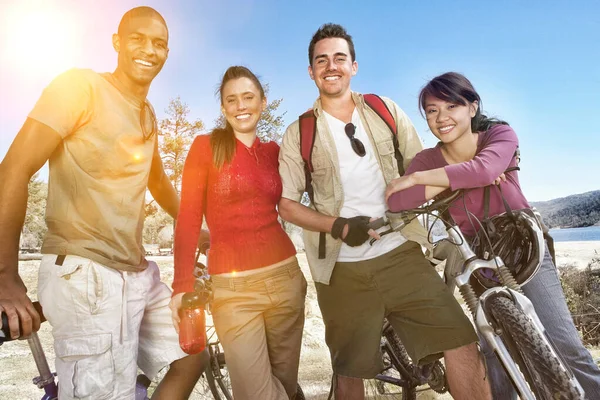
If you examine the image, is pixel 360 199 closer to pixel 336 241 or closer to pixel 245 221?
pixel 336 241

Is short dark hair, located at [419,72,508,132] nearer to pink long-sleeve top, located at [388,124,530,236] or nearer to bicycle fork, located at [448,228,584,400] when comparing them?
pink long-sleeve top, located at [388,124,530,236]

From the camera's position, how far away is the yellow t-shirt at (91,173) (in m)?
2.46

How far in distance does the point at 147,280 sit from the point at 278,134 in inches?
833

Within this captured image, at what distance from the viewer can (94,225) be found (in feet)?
A: 8.33

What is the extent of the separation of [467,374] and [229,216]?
185 cm

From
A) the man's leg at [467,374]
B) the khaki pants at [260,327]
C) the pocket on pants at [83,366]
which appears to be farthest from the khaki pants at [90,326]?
the man's leg at [467,374]

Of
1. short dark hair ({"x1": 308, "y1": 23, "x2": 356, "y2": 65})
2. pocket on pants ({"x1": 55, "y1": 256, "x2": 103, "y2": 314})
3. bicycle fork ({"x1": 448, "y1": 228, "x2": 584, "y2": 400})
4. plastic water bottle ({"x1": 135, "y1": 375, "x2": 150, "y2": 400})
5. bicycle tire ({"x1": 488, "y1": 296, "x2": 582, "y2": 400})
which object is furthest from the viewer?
short dark hair ({"x1": 308, "y1": 23, "x2": 356, "y2": 65})

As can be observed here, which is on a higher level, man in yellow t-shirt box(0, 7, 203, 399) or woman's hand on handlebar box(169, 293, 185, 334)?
man in yellow t-shirt box(0, 7, 203, 399)

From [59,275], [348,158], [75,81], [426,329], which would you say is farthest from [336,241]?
[75,81]

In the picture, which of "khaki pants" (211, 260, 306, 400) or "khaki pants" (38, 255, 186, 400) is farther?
"khaki pants" (211, 260, 306, 400)

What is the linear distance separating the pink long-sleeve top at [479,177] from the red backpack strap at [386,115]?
0.19m

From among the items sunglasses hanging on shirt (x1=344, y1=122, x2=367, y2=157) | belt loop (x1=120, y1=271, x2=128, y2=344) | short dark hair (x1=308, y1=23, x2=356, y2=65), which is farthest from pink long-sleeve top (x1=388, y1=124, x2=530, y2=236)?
belt loop (x1=120, y1=271, x2=128, y2=344)

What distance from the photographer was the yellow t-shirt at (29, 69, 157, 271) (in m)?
2.46

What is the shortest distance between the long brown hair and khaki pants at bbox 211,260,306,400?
830 millimetres
